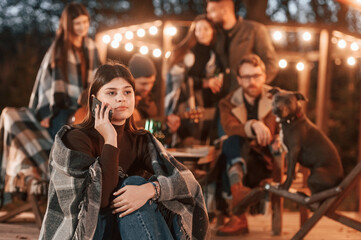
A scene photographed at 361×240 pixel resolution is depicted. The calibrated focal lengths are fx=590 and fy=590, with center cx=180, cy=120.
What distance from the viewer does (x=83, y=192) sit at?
2623 mm

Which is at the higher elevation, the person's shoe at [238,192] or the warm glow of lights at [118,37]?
the warm glow of lights at [118,37]

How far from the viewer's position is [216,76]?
5.79 m

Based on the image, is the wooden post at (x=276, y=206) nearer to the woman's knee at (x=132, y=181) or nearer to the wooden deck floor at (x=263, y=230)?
the wooden deck floor at (x=263, y=230)

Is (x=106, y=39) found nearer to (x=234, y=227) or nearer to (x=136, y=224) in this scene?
(x=234, y=227)

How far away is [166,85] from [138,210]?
153 inches

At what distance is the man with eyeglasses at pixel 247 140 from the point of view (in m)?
4.51

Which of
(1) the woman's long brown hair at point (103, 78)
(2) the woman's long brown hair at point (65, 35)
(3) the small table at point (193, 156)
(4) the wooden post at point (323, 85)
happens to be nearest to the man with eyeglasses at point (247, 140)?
(3) the small table at point (193, 156)

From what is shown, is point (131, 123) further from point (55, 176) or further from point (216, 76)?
point (216, 76)

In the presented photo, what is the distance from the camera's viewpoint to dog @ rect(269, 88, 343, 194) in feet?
13.5

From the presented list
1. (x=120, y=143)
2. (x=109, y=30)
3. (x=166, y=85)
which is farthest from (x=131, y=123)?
(x=109, y=30)

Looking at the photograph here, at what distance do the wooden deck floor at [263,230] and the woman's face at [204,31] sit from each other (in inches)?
69.5

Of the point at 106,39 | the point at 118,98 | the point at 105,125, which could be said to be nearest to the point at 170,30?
the point at 106,39

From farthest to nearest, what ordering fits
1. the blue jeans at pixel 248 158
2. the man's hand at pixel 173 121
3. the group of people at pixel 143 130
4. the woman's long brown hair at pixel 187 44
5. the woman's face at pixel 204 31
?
the woman's long brown hair at pixel 187 44 → the woman's face at pixel 204 31 → the man's hand at pixel 173 121 → the blue jeans at pixel 248 158 → the group of people at pixel 143 130

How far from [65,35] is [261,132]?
198 centimetres
